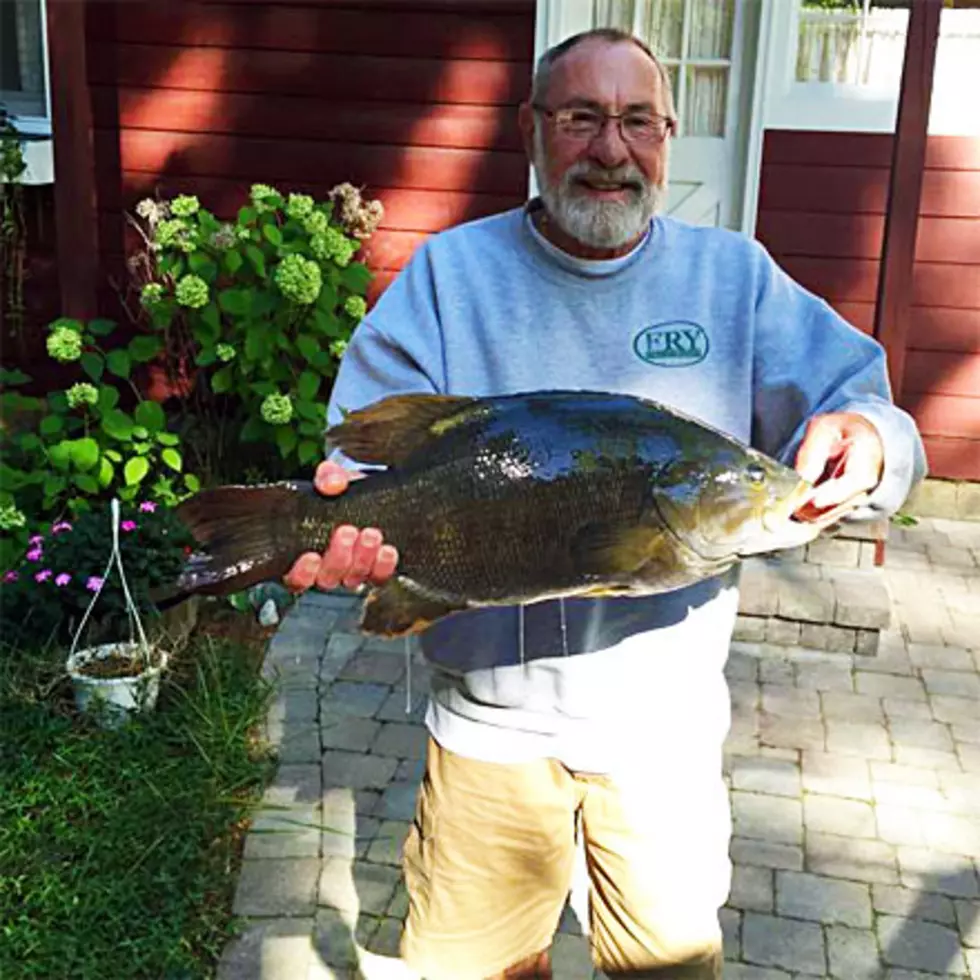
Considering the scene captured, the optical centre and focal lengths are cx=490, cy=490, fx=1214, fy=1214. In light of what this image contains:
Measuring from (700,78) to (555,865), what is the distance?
5093mm

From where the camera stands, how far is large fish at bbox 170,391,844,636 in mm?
1837

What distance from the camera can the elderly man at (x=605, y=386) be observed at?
83.6 inches

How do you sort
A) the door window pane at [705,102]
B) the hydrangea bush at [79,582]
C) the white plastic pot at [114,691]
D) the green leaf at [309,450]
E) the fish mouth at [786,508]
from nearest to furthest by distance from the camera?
the fish mouth at [786,508]
the white plastic pot at [114,691]
the hydrangea bush at [79,582]
the green leaf at [309,450]
the door window pane at [705,102]

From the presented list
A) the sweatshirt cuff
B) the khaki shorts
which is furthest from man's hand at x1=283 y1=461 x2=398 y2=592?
the sweatshirt cuff

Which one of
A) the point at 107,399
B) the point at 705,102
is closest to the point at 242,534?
the point at 107,399

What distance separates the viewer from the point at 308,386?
5758 mm

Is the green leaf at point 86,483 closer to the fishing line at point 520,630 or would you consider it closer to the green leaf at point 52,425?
the green leaf at point 52,425

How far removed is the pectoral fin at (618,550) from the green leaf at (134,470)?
395 centimetres

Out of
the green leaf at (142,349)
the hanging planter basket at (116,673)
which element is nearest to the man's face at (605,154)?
the hanging planter basket at (116,673)

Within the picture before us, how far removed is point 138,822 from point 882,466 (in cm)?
253

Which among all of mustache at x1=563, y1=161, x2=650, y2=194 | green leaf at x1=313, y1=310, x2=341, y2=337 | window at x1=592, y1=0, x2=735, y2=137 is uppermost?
window at x1=592, y1=0, x2=735, y2=137

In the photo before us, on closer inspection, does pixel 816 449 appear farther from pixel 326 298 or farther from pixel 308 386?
pixel 326 298

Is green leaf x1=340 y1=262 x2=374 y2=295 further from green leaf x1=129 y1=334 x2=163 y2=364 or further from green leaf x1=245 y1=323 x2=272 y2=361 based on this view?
green leaf x1=129 y1=334 x2=163 y2=364

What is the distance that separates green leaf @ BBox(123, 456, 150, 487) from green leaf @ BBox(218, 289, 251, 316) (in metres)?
0.84
